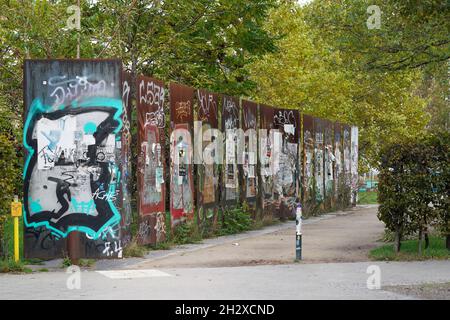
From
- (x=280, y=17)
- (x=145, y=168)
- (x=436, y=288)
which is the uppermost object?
(x=280, y=17)

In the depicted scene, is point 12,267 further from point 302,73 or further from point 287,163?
point 302,73

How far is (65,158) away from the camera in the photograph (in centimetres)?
1477

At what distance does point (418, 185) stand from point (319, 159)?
A: 14936 mm

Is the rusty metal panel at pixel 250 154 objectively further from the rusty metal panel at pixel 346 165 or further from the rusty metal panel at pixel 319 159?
the rusty metal panel at pixel 346 165

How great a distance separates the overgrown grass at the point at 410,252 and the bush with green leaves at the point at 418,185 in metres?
0.27

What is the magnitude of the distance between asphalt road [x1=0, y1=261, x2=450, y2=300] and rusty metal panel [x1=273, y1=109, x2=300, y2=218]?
1109 cm

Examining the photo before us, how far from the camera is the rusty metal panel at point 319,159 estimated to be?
1141 inches

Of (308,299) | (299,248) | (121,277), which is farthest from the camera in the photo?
(299,248)

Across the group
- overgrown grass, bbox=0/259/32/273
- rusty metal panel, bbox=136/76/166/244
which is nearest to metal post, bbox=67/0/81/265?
overgrown grass, bbox=0/259/32/273

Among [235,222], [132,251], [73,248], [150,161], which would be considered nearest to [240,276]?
[73,248]

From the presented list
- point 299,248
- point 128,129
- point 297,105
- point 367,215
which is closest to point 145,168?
point 128,129

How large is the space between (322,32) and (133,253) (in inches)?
373

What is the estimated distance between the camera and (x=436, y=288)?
1110 centimetres
